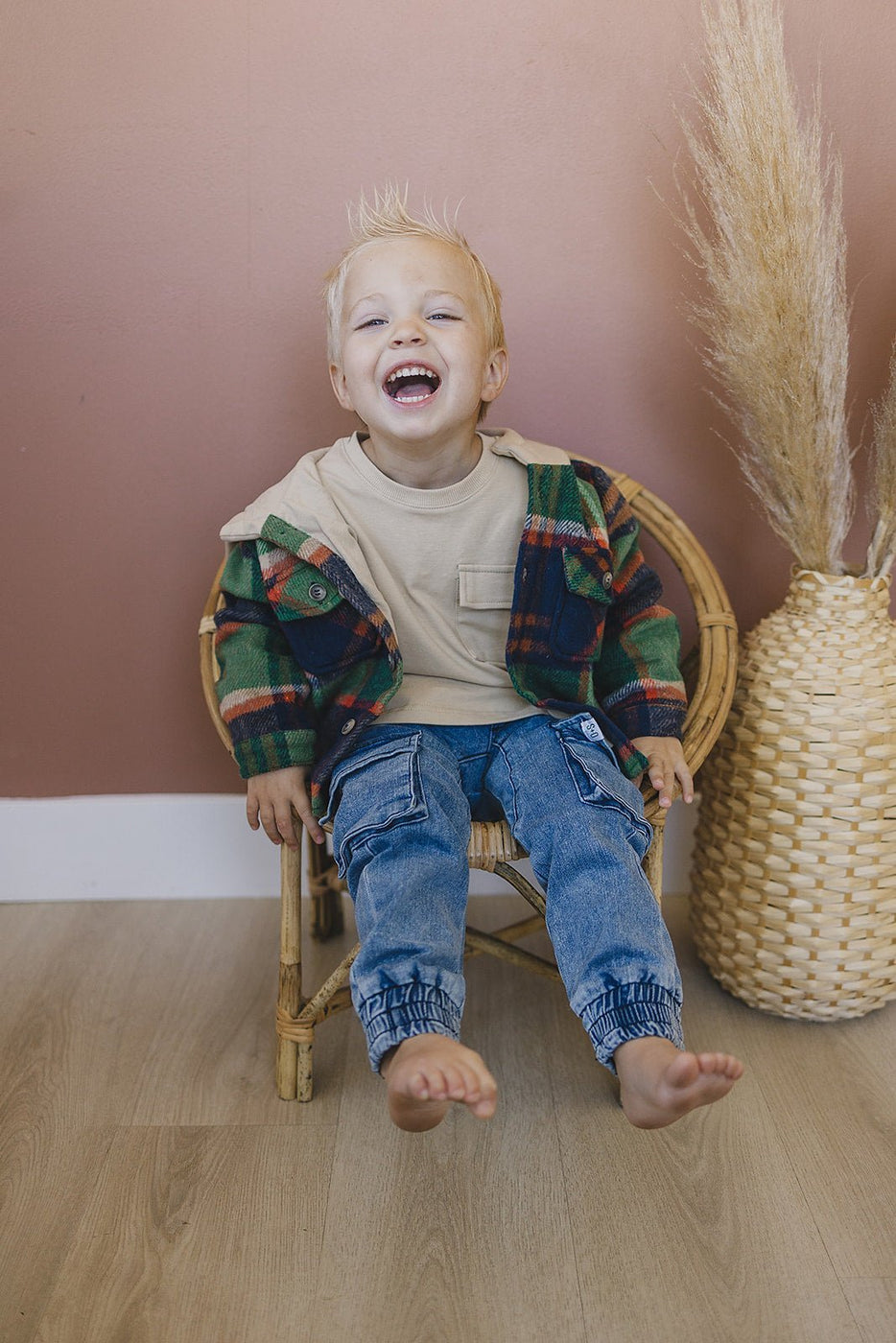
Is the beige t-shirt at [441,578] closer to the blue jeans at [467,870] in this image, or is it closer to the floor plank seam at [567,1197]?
the blue jeans at [467,870]

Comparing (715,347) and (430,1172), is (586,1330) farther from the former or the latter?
(715,347)

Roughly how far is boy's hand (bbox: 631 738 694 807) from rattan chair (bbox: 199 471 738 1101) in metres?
0.02

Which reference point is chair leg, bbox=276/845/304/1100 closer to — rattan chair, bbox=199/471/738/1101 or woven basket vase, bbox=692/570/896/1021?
rattan chair, bbox=199/471/738/1101

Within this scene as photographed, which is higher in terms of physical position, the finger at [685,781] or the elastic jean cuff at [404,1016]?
the finger at [685,781]

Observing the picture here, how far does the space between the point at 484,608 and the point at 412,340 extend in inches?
13.3

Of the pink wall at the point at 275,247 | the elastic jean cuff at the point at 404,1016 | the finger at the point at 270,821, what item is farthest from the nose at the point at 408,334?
the elastic jean cuff at the point at 404,1016

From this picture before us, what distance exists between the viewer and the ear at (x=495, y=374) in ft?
4.70

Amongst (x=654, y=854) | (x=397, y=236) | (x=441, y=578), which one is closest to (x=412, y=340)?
(x=397, y=236)

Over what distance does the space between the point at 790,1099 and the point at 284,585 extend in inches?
33.8

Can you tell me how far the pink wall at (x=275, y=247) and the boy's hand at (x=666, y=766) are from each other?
466mm

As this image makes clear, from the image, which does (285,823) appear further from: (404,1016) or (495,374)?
(495,374)

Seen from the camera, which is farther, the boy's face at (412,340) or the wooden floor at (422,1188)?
the boy's face at (412,340)

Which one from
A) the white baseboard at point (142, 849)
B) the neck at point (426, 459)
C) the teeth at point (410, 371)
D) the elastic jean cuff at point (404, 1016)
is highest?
the teeth at point (410, 371)

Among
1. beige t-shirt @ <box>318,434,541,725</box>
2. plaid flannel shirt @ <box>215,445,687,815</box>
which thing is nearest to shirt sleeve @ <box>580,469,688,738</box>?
plaid flannel shirt @ <box>215,445,687,815</box>
